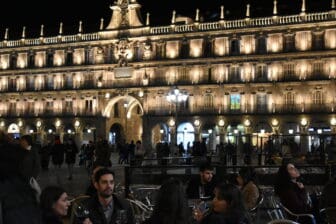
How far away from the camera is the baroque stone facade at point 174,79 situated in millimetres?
50594

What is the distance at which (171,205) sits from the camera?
19.2 feet

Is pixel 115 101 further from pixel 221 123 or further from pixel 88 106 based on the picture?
pixel 221 123

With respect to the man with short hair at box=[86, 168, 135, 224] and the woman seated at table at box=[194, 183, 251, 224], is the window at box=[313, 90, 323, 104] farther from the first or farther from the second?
the man with short hair at box=[86, 168, 135, 224]

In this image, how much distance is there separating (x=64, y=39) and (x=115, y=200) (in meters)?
59.6

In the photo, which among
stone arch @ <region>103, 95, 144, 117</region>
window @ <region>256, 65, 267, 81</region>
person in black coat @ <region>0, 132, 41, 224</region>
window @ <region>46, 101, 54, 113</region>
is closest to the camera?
person in black coat @ <region>0, 132, 41, 224</region>

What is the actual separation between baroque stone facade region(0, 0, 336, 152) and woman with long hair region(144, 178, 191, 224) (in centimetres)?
4147

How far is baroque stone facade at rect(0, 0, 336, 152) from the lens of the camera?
50.6 metres

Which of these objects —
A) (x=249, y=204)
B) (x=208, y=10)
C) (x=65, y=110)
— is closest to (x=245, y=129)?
(x=208, y=10)

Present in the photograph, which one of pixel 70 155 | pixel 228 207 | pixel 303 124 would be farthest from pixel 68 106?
pixel 228 207

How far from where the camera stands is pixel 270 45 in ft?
172

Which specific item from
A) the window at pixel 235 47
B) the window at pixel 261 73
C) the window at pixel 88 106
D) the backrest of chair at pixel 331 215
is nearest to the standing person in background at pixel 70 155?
the backrest of chair at pixel 331 215

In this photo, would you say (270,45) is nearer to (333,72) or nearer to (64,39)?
(333,72)

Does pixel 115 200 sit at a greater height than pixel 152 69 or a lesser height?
lesser

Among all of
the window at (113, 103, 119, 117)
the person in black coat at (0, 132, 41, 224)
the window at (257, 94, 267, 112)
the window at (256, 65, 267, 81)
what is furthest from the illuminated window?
the person in black coat at (0, 132, 41, 224)
